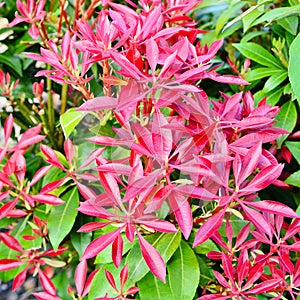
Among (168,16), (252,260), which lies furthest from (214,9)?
(252,260)

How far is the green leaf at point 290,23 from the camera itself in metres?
0.94

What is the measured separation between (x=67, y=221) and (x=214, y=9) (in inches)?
32.8

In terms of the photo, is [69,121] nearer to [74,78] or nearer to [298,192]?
[74,78]

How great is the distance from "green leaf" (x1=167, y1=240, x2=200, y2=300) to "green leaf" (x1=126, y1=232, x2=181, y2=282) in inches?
1.1

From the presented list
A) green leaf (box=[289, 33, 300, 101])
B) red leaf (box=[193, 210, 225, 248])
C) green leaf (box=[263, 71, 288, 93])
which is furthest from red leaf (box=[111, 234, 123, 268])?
green leaf (box=[263, 71, 288, 93])

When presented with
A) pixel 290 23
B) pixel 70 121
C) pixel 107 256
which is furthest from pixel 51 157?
pixel 290 23

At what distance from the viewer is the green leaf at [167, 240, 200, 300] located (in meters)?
0.74

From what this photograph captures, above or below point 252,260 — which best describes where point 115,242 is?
above

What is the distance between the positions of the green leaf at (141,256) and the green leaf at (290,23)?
483 mm

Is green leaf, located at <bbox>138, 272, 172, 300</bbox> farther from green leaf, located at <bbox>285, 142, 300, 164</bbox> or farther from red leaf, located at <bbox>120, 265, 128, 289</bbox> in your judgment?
green leaf, located at <bbox>285, 142, 300, 164</bbox>

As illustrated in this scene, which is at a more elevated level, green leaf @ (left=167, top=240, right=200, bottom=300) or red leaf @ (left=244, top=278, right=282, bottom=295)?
red leaf @ (left=244, top=278, right=282, bottom=295)

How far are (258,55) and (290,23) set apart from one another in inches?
3.6

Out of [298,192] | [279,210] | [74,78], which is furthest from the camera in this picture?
[298,192]

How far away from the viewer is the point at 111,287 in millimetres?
800
